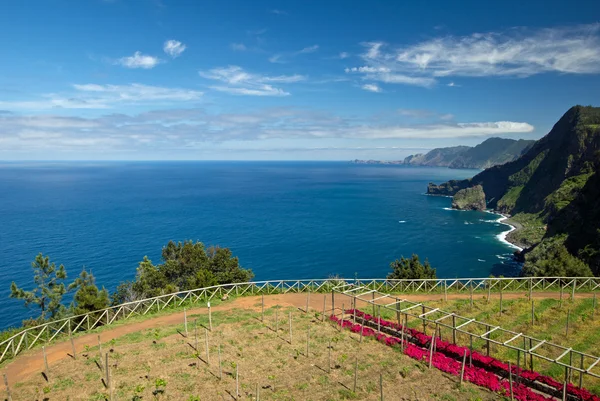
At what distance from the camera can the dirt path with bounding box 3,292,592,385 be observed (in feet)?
80.7

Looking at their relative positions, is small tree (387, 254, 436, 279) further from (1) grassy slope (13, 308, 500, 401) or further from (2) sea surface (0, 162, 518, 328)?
(2) sea surface (0, 162, 518, 328)

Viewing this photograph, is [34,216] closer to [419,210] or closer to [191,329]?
[191,329]

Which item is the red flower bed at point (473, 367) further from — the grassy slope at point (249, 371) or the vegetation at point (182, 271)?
the vegetation at point (182, 271)

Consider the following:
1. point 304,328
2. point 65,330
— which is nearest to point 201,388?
point 304,328

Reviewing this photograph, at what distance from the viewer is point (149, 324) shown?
32125 millimetres

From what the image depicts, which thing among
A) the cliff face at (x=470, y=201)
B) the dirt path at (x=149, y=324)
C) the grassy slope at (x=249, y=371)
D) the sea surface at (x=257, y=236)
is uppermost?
the grassy slope at (x=249, y=371)

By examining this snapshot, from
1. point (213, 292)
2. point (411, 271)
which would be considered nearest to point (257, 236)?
point (411, 271)

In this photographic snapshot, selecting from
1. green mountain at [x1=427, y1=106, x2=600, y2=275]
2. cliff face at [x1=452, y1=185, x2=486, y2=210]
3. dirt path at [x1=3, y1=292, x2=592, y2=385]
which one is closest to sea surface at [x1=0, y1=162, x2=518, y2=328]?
cliff face at [x1=452, y1=185, x2=486, y2=210]

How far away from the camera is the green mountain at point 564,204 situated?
6825 centimetres

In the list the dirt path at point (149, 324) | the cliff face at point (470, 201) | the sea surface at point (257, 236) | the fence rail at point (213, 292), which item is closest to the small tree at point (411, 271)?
the fence rail at point (213, 292)

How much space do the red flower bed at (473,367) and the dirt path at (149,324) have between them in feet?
30.4

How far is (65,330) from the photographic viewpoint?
110 ft

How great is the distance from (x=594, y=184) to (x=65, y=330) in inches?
4430

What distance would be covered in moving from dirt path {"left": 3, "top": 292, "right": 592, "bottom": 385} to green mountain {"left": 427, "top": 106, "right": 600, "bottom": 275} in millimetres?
26281
